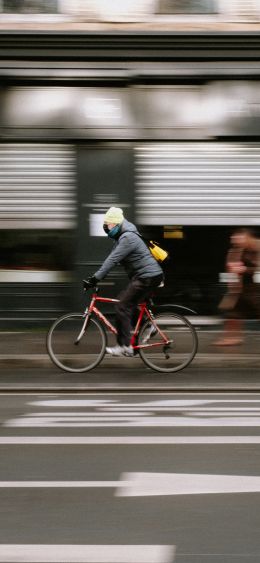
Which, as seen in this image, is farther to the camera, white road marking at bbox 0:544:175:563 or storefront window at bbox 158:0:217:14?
storefront window at bbox 158:0:217:14

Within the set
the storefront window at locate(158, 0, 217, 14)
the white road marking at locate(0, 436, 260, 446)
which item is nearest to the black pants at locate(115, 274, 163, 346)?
the white road marking at locate(0, 436, 260, 446)

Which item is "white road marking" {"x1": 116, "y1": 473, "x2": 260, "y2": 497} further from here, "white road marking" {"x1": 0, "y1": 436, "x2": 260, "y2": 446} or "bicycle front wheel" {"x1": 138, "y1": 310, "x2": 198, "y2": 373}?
"bicycle front wheel" {"x1": 138, "y1": 310, "x2": 198, "y2": 373}

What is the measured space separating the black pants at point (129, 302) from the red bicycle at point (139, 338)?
9 centimetres

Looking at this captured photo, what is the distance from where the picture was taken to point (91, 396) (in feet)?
27.2

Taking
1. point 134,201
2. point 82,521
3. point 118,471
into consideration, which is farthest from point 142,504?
point 134,201

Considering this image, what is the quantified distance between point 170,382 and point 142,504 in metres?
4.42

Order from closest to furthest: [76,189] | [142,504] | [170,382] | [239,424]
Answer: [142,504]
[239,424]
[170,382]
[76,189]

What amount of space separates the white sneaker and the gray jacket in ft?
2.55

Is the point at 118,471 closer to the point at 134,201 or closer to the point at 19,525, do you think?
the point at 19,525

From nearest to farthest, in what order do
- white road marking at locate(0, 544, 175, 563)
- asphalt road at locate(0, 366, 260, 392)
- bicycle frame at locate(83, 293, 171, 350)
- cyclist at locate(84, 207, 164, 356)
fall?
white road marking at locate(0, 544, 175, 563) → asphalt road at locate(0, 366, 260, 392) → cyclist at locate(84, 207, 164, 356) → bicycle frame at locate(83, 293, 171, 350)

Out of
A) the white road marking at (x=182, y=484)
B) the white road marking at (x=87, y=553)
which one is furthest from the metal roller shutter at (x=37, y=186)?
the white road marking at (x=87, y=553)

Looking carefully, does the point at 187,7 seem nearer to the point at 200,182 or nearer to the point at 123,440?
the point at 200,182

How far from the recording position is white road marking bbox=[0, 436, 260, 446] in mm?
6191

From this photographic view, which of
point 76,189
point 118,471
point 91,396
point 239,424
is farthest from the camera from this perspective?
point 76,189
